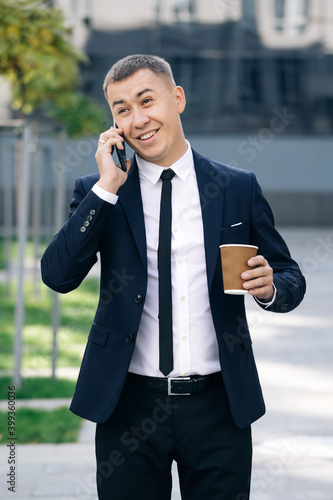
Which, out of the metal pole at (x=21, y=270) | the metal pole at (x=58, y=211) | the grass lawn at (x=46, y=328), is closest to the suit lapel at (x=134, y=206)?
the metal pole at (x=21, y=270)

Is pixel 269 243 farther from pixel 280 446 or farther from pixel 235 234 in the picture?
pixel 280 446

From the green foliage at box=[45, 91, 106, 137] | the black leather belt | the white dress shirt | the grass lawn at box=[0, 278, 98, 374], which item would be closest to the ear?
the white dress shirt

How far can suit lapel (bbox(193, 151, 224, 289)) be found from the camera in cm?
240

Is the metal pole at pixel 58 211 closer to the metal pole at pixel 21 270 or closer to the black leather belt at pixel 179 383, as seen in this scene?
the metal pole at pixel 21 270

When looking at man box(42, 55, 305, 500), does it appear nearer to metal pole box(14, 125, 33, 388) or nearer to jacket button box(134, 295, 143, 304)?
jacket button box(134, 295, 143, 304)

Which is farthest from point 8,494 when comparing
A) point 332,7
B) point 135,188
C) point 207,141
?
point 332,7

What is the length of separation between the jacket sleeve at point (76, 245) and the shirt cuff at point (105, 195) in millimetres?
13

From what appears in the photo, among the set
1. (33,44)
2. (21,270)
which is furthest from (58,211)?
(33,44)

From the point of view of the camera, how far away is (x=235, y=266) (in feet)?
7.22

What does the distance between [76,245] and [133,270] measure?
0.72ft

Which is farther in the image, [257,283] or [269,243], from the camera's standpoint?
[269,243]

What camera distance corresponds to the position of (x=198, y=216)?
98.1 inches

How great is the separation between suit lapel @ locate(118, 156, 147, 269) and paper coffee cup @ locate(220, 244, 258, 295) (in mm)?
300

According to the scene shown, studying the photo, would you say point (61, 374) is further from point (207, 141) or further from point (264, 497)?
point (207, 141)
